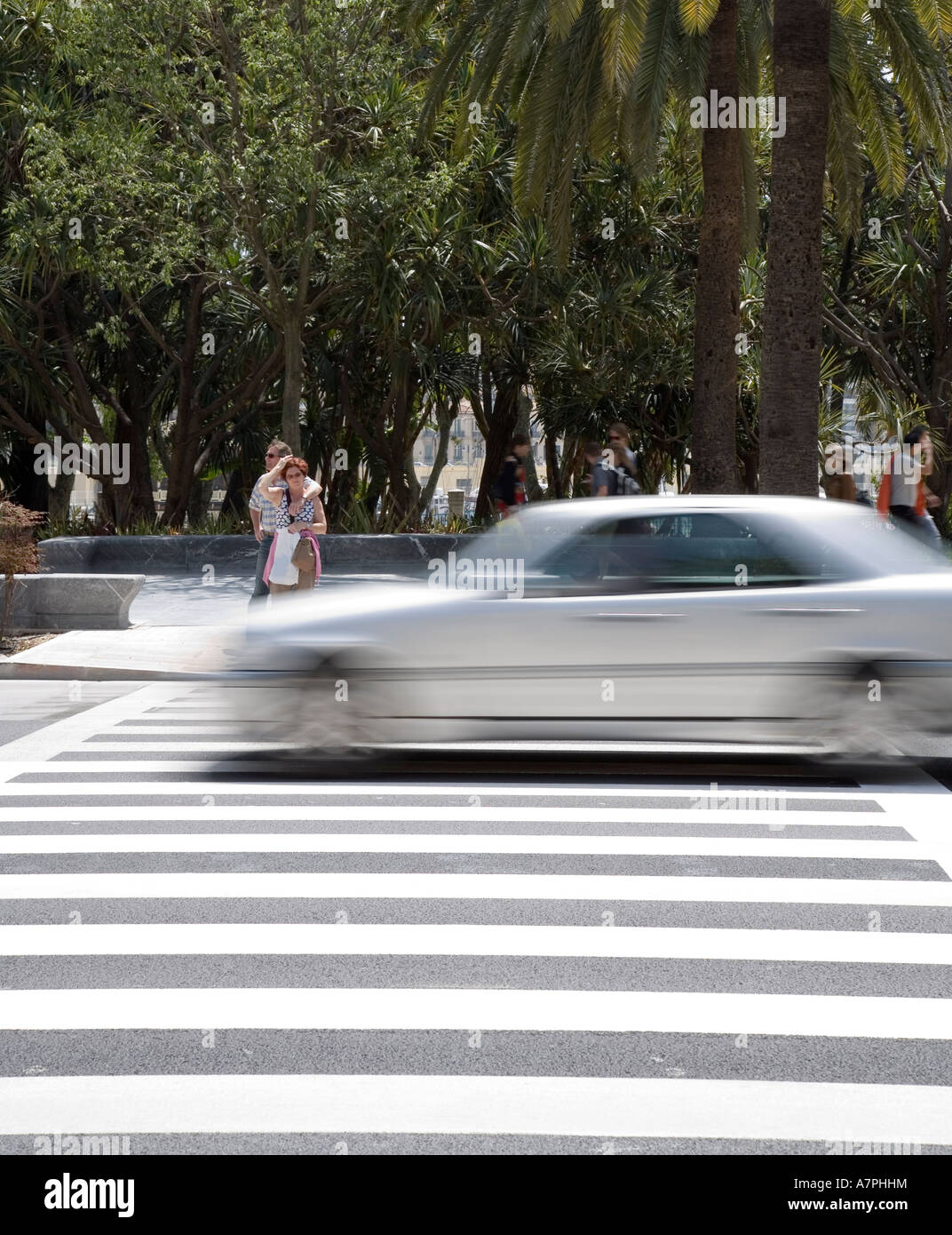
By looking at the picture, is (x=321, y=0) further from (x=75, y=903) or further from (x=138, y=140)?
(x=75, y=903)

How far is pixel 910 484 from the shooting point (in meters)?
14.3

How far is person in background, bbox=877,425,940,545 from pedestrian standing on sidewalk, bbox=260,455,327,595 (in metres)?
5.31

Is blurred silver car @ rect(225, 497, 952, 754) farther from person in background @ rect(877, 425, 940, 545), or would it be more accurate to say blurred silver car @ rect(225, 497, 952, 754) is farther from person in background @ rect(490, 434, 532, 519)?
person in background @ rect(490, 434, 532, 519)

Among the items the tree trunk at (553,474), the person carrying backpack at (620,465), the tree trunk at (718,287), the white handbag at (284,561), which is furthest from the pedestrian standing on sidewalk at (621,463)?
the tree trunk at (553,474)

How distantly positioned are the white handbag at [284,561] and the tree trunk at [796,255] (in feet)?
15.8

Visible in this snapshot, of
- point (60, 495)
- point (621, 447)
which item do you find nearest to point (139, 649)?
point (621, 447)

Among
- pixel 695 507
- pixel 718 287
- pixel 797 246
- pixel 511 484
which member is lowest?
pixel 695 507

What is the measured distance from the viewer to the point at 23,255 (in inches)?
949

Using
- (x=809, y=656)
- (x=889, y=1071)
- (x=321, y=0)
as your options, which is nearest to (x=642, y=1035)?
(x=889, y=1071)

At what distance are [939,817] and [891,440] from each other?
21125mm

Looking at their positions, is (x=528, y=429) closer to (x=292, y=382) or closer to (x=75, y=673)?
(x=292, y=382)

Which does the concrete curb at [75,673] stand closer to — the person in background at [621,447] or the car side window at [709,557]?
the person in background at [621,447]

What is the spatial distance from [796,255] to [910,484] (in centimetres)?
248

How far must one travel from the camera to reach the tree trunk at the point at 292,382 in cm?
2238
